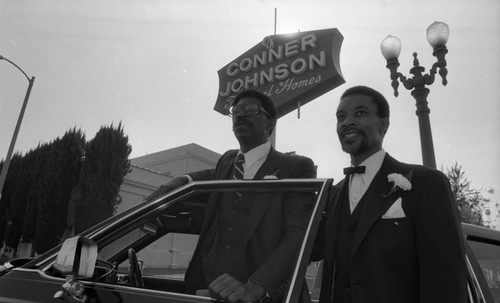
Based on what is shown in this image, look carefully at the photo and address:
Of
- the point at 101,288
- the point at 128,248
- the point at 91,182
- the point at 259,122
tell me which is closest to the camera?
the point at 101,288

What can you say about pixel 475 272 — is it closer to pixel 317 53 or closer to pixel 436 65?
pixel 436 65

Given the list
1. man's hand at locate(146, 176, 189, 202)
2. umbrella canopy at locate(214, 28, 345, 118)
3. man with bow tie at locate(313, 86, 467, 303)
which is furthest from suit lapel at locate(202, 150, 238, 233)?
umbrella canopy at locate(214, 28, 345, 118)

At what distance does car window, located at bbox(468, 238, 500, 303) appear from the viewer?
1.96m

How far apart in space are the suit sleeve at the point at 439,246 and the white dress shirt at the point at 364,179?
9.9 inches

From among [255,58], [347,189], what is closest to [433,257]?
[347,189]

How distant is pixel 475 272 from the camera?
1.84 meters

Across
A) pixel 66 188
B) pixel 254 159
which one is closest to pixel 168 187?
pixel 254 159

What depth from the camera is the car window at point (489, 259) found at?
1960 millimetres

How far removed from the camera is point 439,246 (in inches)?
55.8


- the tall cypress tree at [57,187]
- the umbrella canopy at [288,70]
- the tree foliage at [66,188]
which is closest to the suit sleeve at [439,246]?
the umbrella canopy at [288,70]

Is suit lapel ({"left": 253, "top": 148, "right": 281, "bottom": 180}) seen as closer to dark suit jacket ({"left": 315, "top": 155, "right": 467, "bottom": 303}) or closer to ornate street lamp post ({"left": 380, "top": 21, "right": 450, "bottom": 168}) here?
dark suit jacket ({"left": 315, "top": 155, "right": 467, "bottom": 303})

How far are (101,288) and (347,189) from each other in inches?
45.5

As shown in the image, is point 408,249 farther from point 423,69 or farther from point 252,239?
point 423,69

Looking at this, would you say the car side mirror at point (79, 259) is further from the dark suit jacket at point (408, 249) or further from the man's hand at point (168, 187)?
the dark suit jacket at point (408, 249)
